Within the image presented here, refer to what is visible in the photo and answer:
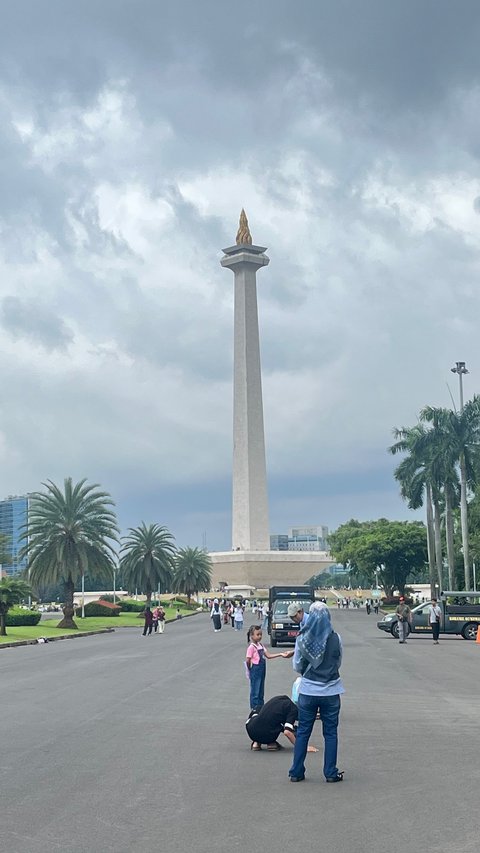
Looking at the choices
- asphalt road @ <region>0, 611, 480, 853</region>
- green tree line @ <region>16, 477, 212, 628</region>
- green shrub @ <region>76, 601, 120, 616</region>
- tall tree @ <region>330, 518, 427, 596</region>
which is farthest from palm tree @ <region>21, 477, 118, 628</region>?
tall tree @ <region>330, 518, 427, 596</region>

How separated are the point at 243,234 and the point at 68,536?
74839mm

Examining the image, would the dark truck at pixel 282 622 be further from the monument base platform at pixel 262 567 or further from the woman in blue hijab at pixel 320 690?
the monument base platform at pixel 262 567

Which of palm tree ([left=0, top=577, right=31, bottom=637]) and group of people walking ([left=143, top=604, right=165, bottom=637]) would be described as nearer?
palm tree ([left=0, top=577, right=31, bottom=637])

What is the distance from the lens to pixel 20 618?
5972 cm

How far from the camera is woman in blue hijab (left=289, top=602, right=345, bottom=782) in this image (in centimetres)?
1014

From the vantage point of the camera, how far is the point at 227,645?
39031mm

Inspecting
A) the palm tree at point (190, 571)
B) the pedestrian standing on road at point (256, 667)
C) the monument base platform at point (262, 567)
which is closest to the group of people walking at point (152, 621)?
the pedestrian standing on road at point (256, 667)

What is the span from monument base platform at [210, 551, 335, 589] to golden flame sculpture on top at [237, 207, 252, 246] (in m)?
34.7

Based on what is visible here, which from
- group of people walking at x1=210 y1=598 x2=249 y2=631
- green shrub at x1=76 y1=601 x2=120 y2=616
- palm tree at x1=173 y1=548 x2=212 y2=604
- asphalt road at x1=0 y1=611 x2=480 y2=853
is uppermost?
palm tree at x1=173 y1=548 x2=212 y2=604

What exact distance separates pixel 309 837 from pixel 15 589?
41.2m

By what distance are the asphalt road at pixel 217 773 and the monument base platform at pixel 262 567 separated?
10593 cm

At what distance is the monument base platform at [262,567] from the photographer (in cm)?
12812

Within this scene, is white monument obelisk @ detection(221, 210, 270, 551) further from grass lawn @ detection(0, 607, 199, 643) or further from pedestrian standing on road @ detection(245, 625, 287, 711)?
pedestrian standing on road @ detection(245, 625, 287, 711)

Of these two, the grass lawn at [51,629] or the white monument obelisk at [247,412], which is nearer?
the grass lawn at [51,629]
